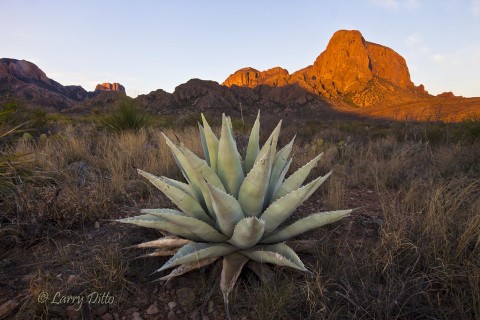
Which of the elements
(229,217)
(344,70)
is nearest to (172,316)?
(229,217)

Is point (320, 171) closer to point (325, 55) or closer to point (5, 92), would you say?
point (5, 92)

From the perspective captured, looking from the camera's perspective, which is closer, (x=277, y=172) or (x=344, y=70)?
(x=277, y=172)

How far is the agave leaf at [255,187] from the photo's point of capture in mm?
1555

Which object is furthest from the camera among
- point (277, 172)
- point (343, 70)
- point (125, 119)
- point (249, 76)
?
point (249, 76)

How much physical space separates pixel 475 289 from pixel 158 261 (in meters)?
1.80

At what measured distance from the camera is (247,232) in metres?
1.51

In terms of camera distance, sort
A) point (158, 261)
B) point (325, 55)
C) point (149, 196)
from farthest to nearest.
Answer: point (325, 55), point (149, 196), point (158, 261)

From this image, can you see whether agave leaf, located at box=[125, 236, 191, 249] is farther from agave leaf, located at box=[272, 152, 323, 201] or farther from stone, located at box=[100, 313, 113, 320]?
agave leaf, located at box=[272, 152, 323, 201]

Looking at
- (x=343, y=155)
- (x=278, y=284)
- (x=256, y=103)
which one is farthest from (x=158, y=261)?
(x=256, y=103)

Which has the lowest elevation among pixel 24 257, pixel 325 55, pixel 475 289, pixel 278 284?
pixel 24 257

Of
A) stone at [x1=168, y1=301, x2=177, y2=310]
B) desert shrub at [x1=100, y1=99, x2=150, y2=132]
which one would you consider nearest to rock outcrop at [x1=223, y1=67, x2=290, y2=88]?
desert shrub at [x1=100, y1=99, x2=150, y2=132]

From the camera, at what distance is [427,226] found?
2002mm

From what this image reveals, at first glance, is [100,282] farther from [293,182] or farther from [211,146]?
[293,182]

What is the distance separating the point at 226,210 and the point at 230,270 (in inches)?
13.7
